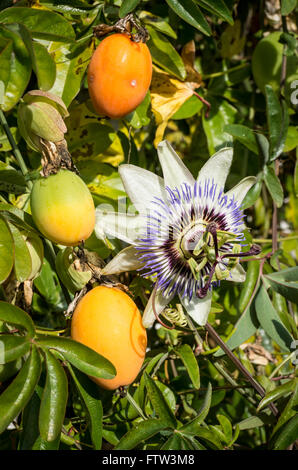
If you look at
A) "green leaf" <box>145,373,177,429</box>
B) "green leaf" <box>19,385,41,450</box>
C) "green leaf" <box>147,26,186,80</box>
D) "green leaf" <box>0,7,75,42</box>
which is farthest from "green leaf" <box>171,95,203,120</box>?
"green leaf" <box>19,385,41,450</box>

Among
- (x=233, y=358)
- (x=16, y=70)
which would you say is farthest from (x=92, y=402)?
(x=16, y=70)

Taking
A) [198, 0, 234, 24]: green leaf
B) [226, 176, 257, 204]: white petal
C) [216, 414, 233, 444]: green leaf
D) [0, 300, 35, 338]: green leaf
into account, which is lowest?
[216, 414, 233, 444]: green leaf

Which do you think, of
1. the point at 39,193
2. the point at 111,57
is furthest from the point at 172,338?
the point at 111,57

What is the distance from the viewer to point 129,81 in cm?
114

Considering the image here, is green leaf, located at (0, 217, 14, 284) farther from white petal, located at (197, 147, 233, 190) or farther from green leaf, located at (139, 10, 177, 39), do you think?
green leaf, located at (139, 10, 177, 39)

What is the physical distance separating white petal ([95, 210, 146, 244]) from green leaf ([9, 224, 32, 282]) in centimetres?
16

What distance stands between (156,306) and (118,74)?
1.59 ft

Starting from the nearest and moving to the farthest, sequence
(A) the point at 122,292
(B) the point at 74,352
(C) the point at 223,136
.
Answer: (B) the point at 74,352 → (A) the point at 122,292 → (C) the point at 223,136

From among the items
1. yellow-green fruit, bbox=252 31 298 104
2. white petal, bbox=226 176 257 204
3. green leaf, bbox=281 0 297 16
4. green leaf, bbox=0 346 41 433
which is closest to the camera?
green leaf, bbox=0 346 41 433

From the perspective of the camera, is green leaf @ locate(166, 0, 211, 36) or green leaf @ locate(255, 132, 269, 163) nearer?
green leaf @ locate(166, 0, 211, 36)

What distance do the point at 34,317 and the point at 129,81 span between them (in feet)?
2.27

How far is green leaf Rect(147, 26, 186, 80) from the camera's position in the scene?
1365 millimetres

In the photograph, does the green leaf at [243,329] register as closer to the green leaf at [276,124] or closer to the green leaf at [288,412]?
the green leaf at [288,412]

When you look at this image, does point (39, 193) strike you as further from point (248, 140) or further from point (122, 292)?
point (248, 140)
